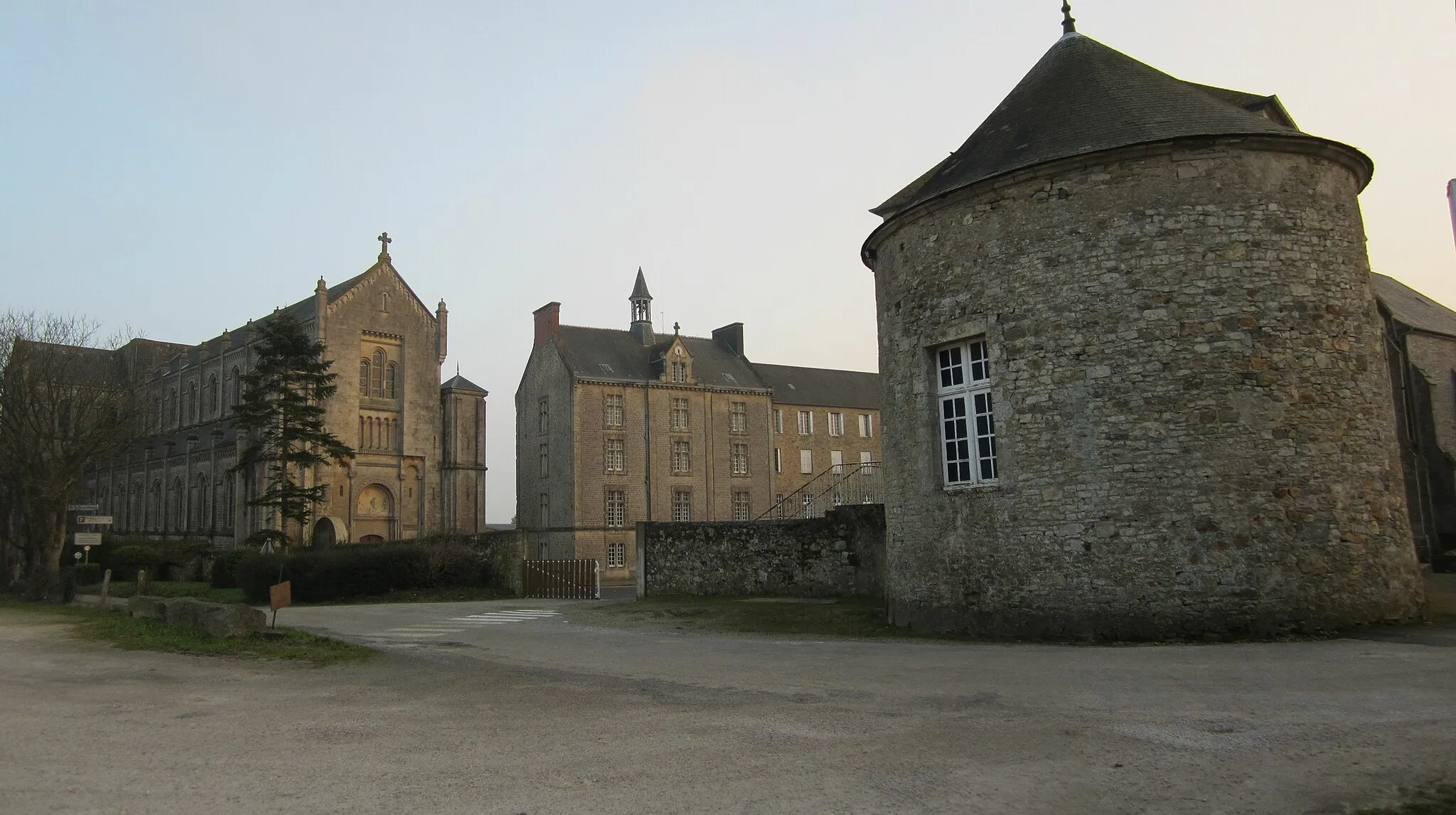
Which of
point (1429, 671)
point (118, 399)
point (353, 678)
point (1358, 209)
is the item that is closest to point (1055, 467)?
point (1429, 671)

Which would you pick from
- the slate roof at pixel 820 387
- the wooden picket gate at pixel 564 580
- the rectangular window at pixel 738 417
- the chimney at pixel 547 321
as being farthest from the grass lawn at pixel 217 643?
the slate roof at pixel 820 387

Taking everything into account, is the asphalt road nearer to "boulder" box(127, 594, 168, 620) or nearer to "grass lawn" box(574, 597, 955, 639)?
"grass lawn" box(574, 597, 955, 639)

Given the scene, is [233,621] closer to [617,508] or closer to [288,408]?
[288,408]

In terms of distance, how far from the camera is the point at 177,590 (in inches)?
1219

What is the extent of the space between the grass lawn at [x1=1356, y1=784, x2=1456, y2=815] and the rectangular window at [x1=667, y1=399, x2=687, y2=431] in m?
46.1

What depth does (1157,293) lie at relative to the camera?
11430 mm

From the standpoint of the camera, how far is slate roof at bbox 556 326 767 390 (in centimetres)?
4934

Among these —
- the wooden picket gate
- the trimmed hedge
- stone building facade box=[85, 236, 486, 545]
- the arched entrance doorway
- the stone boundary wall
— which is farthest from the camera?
stone building facade box=[85, 236, 486, 545]

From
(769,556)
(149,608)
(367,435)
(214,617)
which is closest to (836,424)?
(367,435)

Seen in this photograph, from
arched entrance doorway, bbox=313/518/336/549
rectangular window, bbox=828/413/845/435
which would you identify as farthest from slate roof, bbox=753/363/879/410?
arched entrance doorway, bbox=313/518/336/549

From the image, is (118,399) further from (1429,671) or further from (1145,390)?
(1429,671)

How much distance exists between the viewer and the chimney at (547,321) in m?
49.9

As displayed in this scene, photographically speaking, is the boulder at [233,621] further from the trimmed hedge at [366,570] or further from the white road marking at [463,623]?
the trimmed hedge at [366,570]

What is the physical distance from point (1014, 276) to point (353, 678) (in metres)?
8.99
